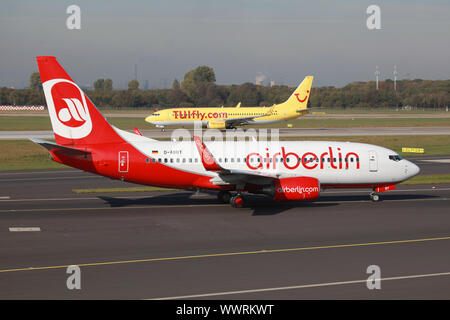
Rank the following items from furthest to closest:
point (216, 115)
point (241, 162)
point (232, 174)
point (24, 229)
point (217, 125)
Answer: point (216, 115) < point (217, 125) < point (241, 162) < point (232, 174) < point (24, 229)

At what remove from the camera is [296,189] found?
31.1 meters

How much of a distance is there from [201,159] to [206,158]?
1.43m

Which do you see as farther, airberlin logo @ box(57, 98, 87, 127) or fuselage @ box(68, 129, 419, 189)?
fuselage @ box(68, 129, 419, 189)

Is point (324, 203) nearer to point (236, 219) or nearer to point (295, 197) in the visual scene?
point (295, 197)

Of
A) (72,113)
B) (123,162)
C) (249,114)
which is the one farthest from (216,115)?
(72,113)

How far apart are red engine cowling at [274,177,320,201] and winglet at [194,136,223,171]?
3.75 metres

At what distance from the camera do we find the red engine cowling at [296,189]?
31141 mm

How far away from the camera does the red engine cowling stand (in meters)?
31.1

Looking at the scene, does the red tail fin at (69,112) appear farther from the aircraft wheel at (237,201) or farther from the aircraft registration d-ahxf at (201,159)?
the aircraft wheel at (237,201)

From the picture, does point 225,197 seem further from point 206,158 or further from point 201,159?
point 206,158

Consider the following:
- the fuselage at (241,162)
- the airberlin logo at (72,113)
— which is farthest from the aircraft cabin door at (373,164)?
the airberlin logo at (72,113)

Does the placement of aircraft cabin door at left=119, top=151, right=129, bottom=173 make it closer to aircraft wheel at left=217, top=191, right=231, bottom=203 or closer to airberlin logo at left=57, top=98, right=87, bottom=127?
airberlin logo at left=57, top=98, right=87, bottom=127

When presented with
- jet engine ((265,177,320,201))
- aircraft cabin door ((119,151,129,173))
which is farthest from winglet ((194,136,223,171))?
aircraft cabin door ((119,151,129,173))
